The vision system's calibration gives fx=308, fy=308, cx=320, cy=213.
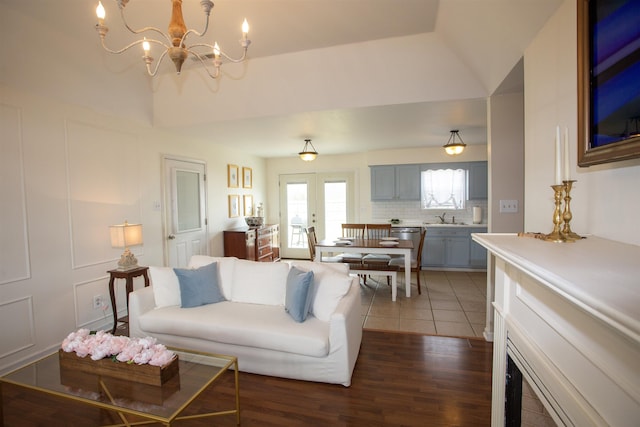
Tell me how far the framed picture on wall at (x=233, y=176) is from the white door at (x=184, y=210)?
0.71 m

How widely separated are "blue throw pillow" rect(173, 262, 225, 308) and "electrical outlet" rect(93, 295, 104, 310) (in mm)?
1227

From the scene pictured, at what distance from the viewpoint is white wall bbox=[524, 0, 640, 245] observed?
1152 millimetres

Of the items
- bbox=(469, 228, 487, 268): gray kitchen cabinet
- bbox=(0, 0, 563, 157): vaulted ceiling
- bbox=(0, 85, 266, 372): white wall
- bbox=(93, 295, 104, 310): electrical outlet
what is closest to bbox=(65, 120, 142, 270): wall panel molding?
bbox=(0, 85, 266, 372): white wall

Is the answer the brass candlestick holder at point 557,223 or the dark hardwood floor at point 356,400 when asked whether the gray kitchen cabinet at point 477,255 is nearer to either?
the dark hardwood floor at point 356,400

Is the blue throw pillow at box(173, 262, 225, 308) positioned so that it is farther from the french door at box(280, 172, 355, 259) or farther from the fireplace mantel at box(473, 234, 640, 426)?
the french door at box(280, 172, 355, 259)

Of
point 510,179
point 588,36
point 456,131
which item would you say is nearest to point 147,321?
point 588,36

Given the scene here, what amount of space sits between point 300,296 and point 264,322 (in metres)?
0.35

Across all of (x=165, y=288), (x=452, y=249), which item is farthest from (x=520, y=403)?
(x=452, y=249)

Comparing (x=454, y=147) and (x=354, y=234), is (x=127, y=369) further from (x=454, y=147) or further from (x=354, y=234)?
(x=454, y=147)

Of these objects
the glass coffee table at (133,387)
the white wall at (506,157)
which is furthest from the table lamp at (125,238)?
the white wall at (506,157)

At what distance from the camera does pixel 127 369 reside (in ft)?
5.74

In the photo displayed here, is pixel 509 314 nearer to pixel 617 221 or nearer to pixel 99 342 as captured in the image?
pixel 617 221

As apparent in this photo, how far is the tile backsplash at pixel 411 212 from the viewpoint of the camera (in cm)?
627

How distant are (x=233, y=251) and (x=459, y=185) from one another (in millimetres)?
4667
